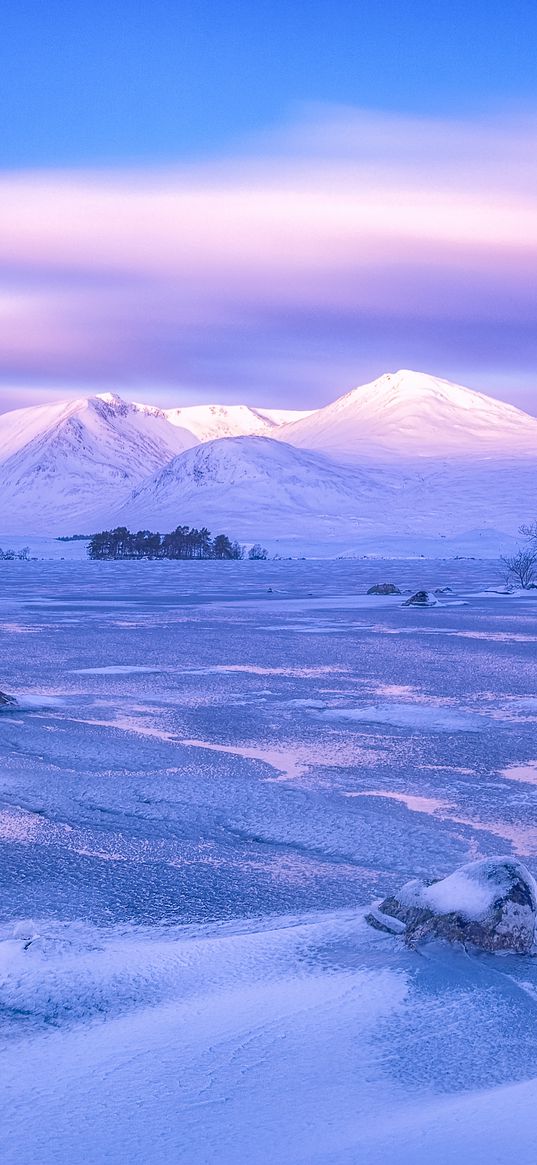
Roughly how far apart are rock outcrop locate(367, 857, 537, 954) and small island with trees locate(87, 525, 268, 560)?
131 metres

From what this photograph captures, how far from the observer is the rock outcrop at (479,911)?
5.36 m

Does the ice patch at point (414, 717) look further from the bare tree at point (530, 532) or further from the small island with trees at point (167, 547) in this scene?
the small island with trees at point (167, 547)

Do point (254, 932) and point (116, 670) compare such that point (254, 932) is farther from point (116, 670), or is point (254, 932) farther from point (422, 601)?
point (422, 601)

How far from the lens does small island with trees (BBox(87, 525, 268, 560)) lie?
454 feet

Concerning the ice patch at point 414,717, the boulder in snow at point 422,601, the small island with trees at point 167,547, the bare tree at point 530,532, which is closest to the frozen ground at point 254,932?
the ice patch at point 414,717

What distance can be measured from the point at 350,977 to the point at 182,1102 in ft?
4.42

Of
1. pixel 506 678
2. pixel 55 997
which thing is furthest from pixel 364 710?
pixel 55 997

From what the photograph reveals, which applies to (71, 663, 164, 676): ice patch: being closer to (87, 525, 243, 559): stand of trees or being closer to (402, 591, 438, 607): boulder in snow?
(402, 591, 438, 607): boulder in snow

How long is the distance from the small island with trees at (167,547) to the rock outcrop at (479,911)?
13134 cm

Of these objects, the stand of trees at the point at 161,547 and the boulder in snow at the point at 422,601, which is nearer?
the boulder in snow at the point at 422,601

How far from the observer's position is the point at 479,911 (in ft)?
17.8

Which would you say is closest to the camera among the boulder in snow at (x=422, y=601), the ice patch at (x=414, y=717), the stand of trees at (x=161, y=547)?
the ice patch at (x=414, y=717)

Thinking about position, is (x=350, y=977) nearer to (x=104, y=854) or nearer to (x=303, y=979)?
(x=303, y=979)

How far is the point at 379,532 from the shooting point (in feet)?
584
